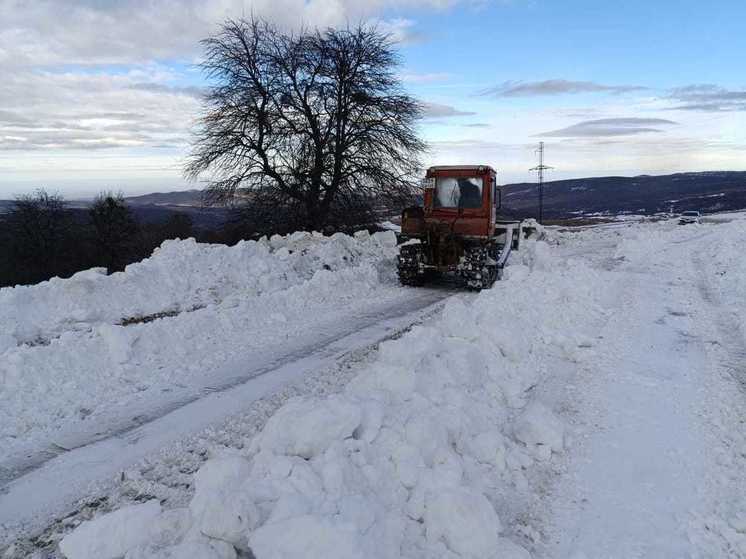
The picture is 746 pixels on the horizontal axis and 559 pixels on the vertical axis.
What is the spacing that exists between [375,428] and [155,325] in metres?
4.83

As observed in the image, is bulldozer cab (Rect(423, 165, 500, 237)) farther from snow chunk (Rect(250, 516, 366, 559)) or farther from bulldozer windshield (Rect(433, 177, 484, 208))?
snow chunk (Rect(250, 516, 366, 559))

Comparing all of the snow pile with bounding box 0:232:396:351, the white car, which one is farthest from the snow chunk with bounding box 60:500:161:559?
the white car

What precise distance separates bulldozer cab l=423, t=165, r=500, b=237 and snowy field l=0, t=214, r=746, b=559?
120 inches

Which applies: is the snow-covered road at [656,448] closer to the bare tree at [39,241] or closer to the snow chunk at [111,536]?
the snow chunk at [111,536]

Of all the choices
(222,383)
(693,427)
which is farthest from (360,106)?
(693,427)

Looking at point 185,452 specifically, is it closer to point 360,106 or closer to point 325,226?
point 325,226

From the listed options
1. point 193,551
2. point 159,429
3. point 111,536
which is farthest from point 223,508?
point 159,429

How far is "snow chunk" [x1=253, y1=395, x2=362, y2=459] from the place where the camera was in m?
3.98

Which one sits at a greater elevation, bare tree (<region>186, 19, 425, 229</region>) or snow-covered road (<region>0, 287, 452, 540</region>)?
bare tree (<region>186, 19, 425, 229</region>)

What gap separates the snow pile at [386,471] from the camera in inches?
125

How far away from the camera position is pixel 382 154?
2047 cm

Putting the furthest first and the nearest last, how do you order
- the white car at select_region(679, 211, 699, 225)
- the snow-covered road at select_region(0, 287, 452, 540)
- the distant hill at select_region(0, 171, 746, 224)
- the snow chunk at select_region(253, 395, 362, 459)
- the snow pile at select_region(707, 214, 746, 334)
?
the distant hill at select_region(0, 171, 746, 224) < the white car at select_region(679, 211, 699, 225) < the snow pile at select_region(707, 214, 746, 334) < the snow-covered road at select_region(0, 287, 452, 540) < the snow chunk at select_region(253, 395, 362, 459)

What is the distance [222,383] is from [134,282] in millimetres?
5531

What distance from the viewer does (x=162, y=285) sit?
37.2 ft
